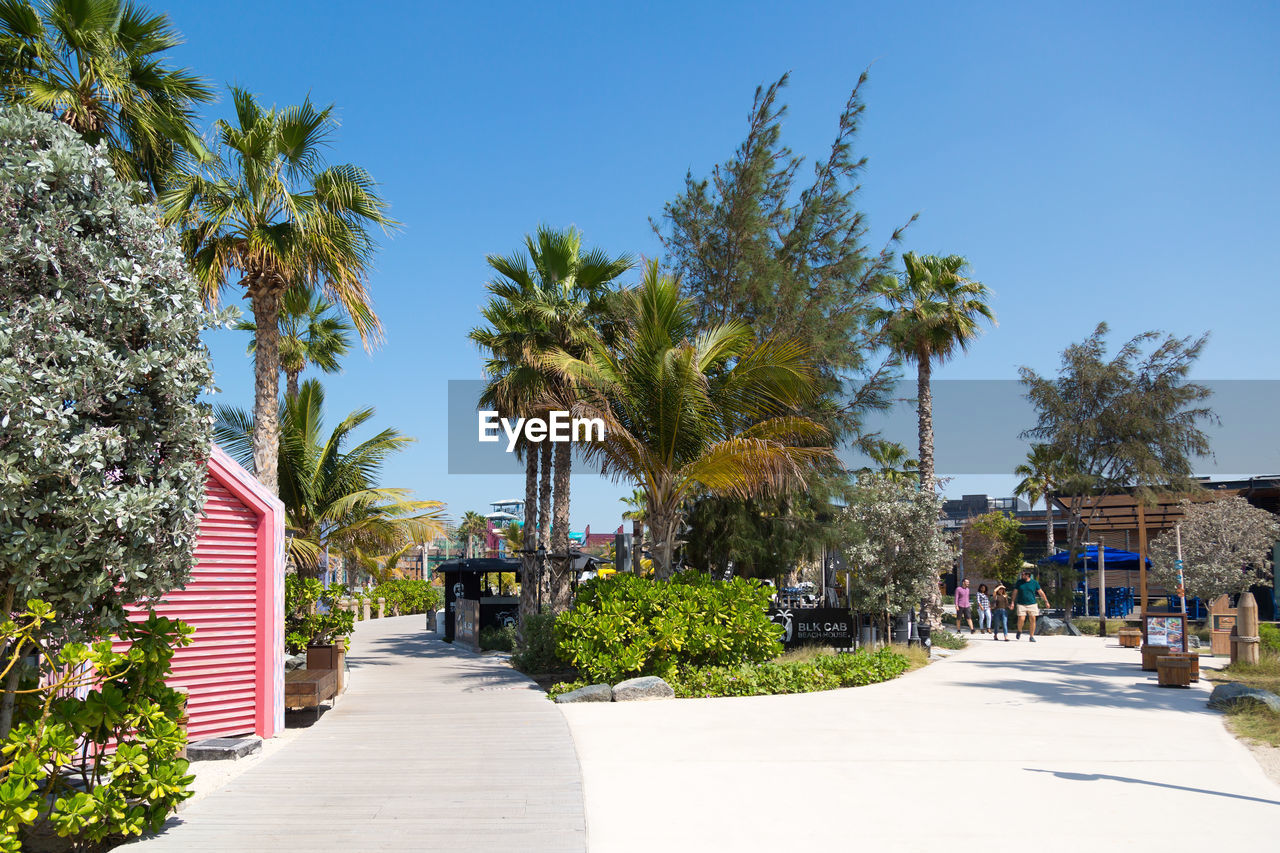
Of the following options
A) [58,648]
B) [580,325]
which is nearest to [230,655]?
[58,648]

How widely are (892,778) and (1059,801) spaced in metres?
1.25

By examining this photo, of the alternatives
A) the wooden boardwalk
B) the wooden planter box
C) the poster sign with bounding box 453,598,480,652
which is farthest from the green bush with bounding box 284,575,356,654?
the wooden planter box

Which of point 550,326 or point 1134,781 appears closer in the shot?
point 1134,781

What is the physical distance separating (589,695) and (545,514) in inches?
328

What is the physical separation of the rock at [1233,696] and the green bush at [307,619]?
11331 millimetres

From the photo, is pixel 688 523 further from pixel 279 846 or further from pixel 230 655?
pixel 279 846

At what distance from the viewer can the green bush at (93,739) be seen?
194 inches

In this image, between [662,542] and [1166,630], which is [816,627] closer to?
[662,542]

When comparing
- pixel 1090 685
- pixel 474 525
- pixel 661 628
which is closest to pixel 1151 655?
pixel 1090 685

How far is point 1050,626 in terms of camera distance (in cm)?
2484

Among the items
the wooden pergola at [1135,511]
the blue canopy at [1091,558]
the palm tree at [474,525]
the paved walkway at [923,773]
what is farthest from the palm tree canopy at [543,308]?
the palm tree at [474,525]

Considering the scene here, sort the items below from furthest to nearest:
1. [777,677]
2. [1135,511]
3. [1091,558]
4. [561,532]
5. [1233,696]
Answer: [1091,558]
[1135,511]
[561,532]
[777,677]
[1233,696]

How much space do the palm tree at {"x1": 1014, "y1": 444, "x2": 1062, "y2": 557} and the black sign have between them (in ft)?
56.3

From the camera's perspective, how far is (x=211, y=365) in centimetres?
586
